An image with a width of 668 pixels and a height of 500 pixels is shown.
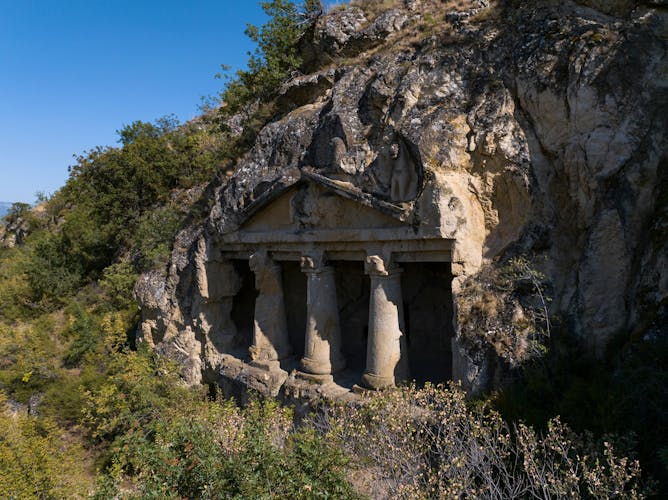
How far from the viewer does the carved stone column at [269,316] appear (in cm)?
1072

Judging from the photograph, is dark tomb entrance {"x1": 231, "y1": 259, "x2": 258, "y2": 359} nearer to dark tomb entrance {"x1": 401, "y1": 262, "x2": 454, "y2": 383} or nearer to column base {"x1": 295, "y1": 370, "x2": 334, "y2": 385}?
column base {"x1": 295, "y1": 370, "x2": 334, "y2": 385}

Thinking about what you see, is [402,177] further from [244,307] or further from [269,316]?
[244,307]

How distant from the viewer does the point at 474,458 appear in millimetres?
5117

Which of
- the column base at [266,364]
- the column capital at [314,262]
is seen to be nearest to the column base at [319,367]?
the column base at [266,364]

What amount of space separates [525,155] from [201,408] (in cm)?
827

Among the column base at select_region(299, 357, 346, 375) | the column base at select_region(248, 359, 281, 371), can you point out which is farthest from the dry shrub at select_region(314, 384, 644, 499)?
the column base at select_region(248, 359, 281, 371)

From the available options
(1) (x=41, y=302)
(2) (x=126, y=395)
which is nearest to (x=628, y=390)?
(2) (x=126, y=395)

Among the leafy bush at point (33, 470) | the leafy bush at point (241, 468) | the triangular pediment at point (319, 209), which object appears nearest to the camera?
the leafy bush at point (241, 468)

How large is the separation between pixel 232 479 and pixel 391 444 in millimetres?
1938

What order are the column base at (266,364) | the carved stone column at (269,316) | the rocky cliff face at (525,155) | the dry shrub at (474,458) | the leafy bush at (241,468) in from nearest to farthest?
the dry shrub at (474,458), the leafy bush at (241,468), the rocky cliff face at (525,155), the column base at (266,364), the carved stone column at (269,316)

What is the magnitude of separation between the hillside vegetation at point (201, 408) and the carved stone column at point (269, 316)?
47.6 inches

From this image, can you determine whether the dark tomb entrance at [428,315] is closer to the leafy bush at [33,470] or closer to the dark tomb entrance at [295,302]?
the dark tomb entrance at [295,302]

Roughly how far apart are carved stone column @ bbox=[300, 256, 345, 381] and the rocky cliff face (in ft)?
6.79

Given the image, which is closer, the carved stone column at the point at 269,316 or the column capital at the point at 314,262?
the column capital at the point at 314,262
